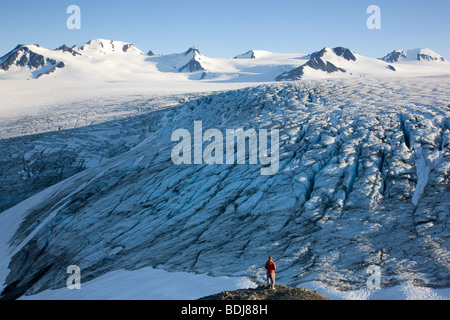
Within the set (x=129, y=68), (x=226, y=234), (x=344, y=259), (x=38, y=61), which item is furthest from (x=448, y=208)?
(x=38, y=61)

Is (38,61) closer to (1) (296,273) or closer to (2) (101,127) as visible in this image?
(2) (101,127)

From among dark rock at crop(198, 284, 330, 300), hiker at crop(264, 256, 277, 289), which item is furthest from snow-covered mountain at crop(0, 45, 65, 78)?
hiker at crop(264, 256, 277, 289)

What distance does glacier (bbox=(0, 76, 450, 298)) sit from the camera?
991 centimetres

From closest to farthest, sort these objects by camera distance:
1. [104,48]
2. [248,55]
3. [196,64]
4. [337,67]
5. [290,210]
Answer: [290,210] → [337,67] → [196,64] → [104,48] → [248,55]

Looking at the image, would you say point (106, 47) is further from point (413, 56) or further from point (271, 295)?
point (271, 295)

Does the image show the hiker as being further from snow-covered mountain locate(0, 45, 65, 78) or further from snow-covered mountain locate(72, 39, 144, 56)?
snow-covered mountain locate(72, 39, 144, 56)

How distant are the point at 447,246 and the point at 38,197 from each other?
24.9m

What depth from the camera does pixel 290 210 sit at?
40.7ft

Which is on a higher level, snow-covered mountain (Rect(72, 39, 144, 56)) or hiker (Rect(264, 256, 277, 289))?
snow-covered mountain (Rect(72, 39, 144, 56))

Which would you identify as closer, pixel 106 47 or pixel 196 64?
pixel 196 64

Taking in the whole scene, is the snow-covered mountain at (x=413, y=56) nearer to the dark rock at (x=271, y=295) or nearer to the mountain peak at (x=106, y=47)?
the mountain peak at (x=106, y=47)

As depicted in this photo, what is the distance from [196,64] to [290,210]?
113562 mm

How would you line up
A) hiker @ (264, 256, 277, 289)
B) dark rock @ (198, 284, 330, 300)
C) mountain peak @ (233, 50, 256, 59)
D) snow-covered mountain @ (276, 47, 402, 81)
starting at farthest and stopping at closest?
1. mountain peak @ (233, 50, 256, 59)
2. snow-covered mountain @ (276, 47, 402, 81)
3. hiker @ (264, 256, 277, 289)
4. dark rock @ (198, 284, 330, 300)

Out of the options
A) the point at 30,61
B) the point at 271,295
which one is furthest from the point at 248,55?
the point at 271,295
